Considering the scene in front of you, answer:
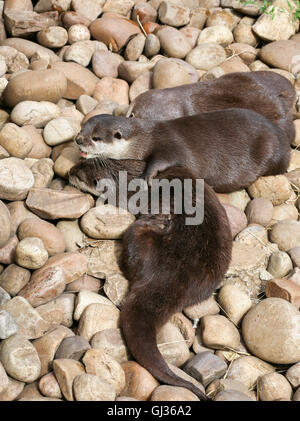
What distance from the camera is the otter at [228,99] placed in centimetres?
462

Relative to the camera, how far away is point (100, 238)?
3627 millimetres

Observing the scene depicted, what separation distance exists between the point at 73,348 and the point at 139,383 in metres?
0.37

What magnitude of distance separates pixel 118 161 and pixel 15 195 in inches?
29.1

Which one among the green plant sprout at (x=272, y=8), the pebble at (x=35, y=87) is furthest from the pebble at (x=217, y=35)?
the pebble at (x=35, y=87)

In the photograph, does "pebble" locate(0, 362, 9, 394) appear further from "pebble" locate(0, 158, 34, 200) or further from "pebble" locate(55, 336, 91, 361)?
"pebble" locate(0, 158, 34, 200)

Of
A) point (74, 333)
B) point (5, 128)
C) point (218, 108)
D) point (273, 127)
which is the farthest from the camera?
point (218, 108)

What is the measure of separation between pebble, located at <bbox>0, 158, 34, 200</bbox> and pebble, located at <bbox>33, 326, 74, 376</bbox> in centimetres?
99

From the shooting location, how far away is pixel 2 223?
330 cm

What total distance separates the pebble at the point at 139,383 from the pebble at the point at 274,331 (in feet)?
2.03

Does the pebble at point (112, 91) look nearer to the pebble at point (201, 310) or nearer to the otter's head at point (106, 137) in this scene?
the otter's head at point (106, 137)

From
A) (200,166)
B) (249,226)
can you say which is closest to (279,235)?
(249,226)

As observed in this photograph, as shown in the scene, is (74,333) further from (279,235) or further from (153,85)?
(153,85)

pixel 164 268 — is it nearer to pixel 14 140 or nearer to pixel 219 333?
pixel 219 333

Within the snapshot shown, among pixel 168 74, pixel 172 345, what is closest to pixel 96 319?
pixel 172 345
